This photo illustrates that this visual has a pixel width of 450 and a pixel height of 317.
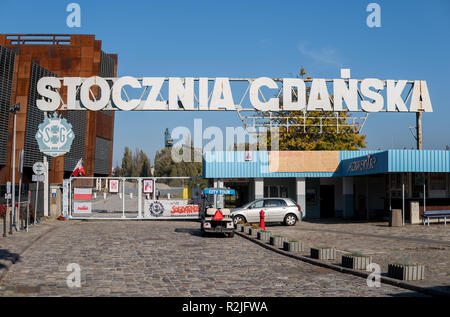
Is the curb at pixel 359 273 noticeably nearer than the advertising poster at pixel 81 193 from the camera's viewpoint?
Yes

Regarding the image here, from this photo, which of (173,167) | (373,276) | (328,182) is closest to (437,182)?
(328,182)

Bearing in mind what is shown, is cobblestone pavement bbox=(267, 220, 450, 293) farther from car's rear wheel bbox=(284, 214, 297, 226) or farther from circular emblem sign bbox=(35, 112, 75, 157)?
circular emblem sign bbox=(35, 112, 75, 157)

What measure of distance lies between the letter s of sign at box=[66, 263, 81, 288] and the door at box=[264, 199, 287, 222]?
1547 centimetres

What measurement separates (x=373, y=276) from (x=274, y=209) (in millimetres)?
16306

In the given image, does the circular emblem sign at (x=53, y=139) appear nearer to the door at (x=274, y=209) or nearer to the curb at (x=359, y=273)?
the door at (x=274, y=209)

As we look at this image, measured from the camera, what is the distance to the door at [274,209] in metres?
26.7

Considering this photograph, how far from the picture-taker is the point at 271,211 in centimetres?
2672

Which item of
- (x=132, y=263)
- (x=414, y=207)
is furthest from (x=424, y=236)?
(x=132, y=263)

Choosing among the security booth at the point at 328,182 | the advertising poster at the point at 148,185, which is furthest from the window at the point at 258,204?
the advertising poster at the point at 148,185

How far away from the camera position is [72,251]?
15422mm

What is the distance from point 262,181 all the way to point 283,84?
22.7 ft

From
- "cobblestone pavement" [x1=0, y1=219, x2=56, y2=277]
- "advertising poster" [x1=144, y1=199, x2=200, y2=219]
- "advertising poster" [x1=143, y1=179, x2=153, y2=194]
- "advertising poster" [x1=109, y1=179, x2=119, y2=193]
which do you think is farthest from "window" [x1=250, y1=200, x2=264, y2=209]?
"cobblestone pavement" [x1=0, y1=219, x2=56, y2=277]

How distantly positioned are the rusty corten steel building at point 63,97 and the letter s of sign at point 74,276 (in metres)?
32.1

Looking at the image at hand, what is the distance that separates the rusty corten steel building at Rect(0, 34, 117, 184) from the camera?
135 ft
